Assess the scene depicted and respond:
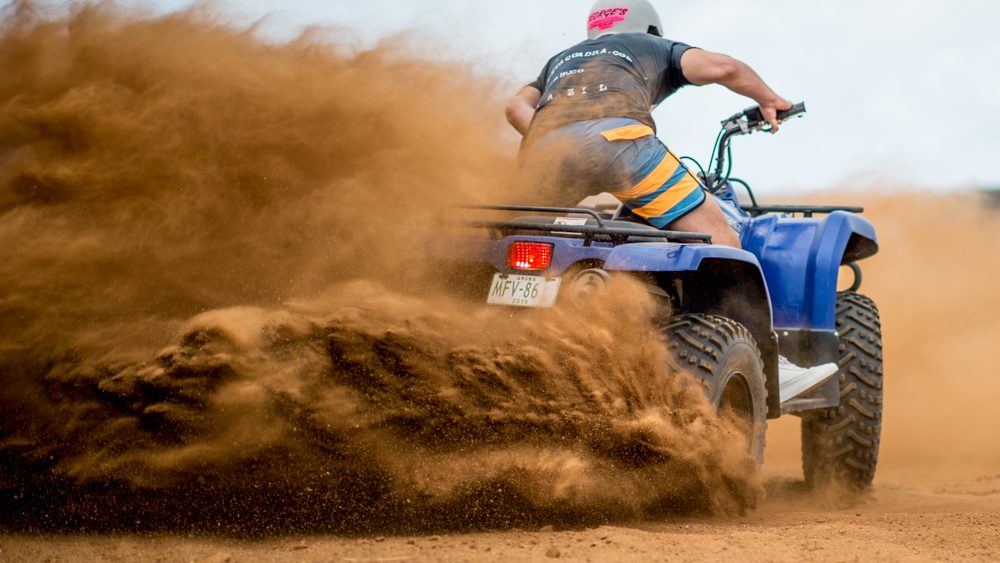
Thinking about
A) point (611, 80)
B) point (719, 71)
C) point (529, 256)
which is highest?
point (719, 71)

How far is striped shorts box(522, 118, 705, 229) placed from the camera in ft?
18.0

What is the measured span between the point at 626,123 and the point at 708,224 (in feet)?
2.11

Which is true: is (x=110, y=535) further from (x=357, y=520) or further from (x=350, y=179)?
(x=350, y=179)

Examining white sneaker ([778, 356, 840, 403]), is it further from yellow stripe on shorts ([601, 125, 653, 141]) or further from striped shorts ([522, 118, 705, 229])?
yellow stripe on shorts ([601, 125, 653, 141])

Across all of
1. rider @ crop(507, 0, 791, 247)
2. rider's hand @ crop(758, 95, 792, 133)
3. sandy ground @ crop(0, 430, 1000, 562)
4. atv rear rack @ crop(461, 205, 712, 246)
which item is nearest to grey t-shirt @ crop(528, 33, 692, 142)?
rider @ crop(507, 0, 791, 247)

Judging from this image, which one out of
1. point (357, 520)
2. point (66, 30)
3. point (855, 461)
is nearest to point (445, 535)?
point (357, 520)

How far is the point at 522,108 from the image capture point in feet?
20.5

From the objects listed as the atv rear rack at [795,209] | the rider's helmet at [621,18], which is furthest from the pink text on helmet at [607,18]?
the atv rear rack at [795,209]

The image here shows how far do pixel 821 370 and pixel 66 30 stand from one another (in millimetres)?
4203

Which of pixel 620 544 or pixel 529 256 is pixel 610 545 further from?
pixel 529 256

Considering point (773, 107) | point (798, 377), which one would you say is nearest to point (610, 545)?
point (798, 377)

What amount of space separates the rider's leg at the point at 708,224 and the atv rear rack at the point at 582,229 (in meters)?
0.39

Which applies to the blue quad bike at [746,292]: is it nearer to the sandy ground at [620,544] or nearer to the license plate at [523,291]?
the license plate at [523,291]

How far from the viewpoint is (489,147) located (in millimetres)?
5605
